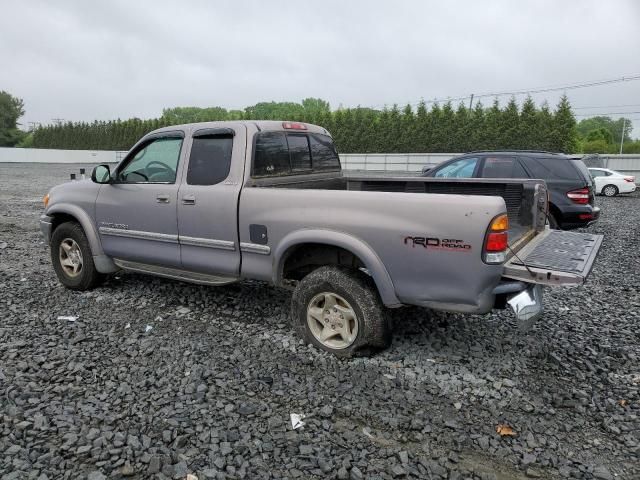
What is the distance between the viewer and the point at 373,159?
127 ft

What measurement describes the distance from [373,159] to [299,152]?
3428 cm

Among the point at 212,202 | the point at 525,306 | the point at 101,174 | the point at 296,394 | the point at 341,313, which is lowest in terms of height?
the point at 296,394

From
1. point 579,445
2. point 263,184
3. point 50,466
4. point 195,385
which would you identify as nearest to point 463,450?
point 579,445

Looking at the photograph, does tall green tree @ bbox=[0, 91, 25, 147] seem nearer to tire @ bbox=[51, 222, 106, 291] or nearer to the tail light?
tire @ bbox=[51, 222, 106, 291]

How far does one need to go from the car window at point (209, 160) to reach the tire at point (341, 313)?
4.36ft

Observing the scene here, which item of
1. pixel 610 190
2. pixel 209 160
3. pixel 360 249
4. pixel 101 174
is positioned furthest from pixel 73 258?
pixel 610 190

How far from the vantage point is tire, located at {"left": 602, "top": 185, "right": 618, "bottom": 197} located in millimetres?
19578

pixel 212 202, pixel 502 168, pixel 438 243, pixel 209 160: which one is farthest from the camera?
pixel 502 168

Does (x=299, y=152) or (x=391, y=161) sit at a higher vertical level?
(x=299, y=152)

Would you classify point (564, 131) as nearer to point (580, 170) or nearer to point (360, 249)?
point (580, 170)

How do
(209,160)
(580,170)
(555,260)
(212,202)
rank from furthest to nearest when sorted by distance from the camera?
1. (580,170)
2. (209,160)
3. (212,202)
4. (555,260)

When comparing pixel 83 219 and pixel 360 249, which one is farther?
pixel 83 219

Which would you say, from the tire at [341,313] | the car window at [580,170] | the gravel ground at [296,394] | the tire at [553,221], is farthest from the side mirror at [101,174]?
the car window at [580,170]

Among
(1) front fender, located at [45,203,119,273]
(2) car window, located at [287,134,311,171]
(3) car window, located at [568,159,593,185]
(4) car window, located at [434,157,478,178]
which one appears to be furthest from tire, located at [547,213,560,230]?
(1) front fender, located at [45,203,119,273]
